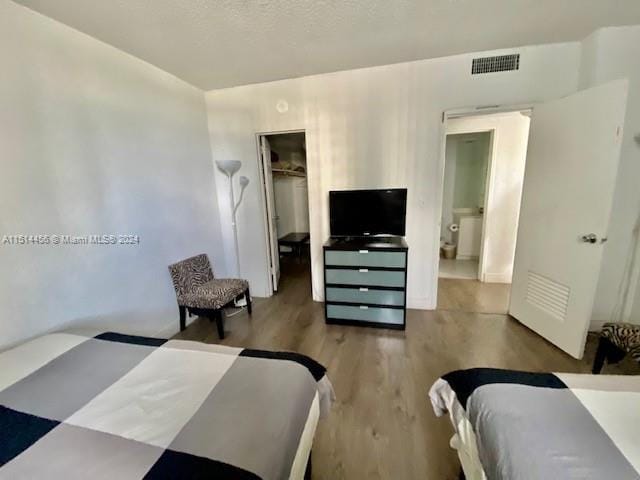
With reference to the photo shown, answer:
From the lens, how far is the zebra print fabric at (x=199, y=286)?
2438mm

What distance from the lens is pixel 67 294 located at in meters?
1.72

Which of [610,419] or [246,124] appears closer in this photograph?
[610,419]

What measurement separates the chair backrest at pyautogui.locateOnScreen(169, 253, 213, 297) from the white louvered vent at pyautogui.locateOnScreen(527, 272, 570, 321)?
324cm

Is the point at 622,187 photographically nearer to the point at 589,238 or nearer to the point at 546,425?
the point at 589,238

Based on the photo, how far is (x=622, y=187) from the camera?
2207 millimetres

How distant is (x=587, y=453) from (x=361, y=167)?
2.59 metres

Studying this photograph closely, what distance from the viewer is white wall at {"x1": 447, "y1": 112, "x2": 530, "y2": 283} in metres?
3.42

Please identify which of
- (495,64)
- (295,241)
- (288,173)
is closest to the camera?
(495,64)

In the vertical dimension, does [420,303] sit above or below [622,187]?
below

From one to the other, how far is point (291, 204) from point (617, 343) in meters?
4.58

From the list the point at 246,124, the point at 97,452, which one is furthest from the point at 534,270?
the point at 246,124

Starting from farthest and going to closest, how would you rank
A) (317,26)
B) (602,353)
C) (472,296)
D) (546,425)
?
(472,296) → (317,26) → (602,353) → (546,425)

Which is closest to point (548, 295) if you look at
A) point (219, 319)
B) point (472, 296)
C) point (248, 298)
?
point (472, 296)

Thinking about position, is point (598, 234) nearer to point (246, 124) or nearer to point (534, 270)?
point (534, 270)
